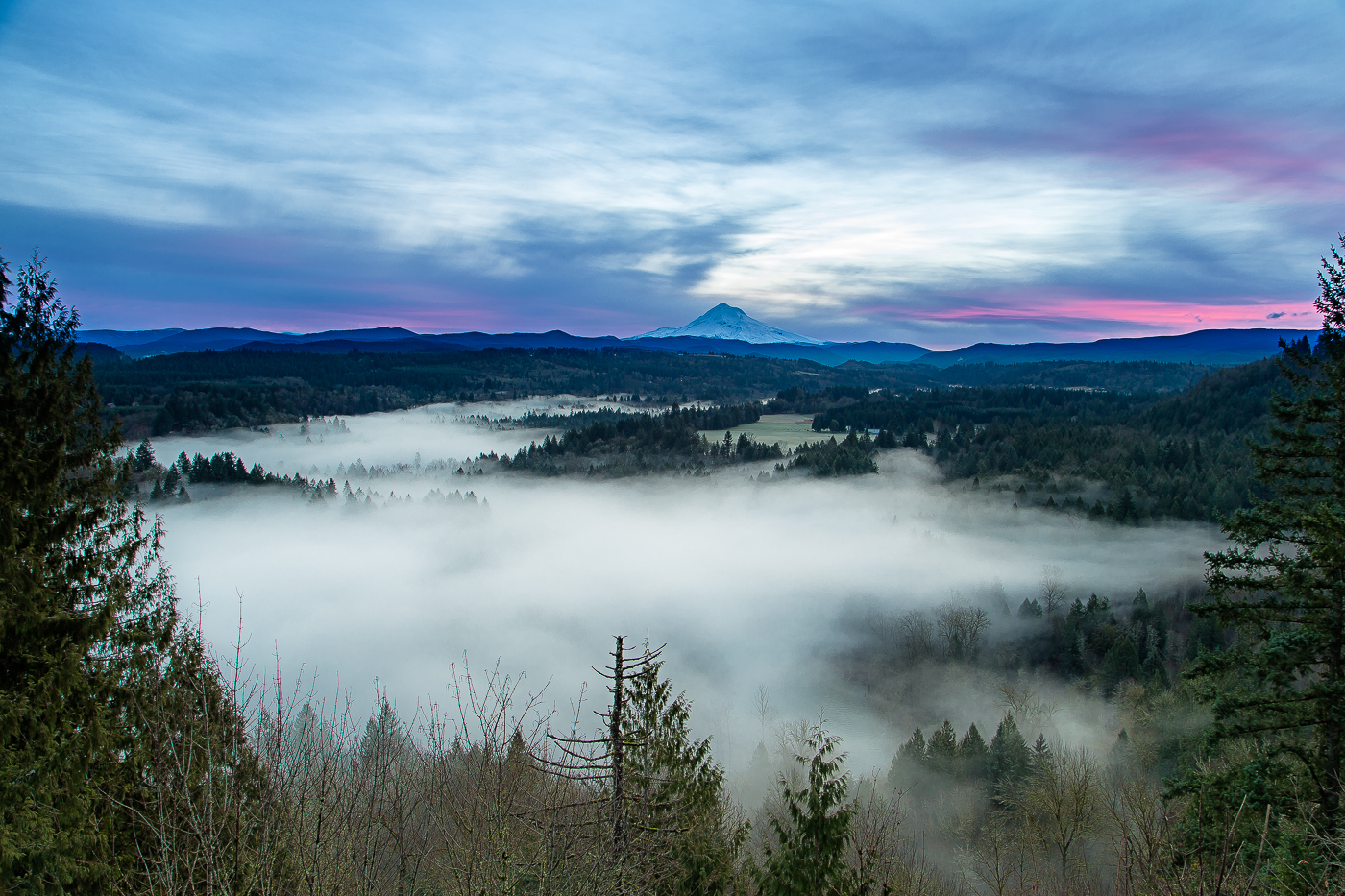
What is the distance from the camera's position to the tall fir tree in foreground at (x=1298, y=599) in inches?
476

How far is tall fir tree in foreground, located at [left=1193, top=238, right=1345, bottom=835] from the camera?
39.6 feet

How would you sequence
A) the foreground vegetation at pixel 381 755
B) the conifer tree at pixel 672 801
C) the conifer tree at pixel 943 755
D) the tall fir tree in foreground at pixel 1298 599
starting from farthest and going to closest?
the conifer tree at pixel 943 755 → the conifer tree at pixel 672 801 → the tall fir tree in foreground at pixel 1298 599 → the foreground vegetation at pixel 381 755

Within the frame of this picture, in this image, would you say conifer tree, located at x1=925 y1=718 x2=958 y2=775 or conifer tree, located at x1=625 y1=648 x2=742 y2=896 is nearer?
conifer tree, located at x1=625 y1=648 x2=742 y2=896

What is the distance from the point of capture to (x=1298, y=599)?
12945 millimetres

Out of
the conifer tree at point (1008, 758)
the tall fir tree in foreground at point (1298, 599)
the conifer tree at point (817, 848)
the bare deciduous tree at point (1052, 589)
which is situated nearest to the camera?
the tall fir tree in foreground at point (1298, 599)

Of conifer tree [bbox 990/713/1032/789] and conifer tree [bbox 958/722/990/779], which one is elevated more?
conifer tree [bbox 990/713/1032/789]

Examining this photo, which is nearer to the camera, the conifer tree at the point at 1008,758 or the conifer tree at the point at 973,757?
the conifer tree at the point at 1008,758

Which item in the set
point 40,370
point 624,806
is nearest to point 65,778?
point 40,370

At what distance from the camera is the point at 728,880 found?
581 inches

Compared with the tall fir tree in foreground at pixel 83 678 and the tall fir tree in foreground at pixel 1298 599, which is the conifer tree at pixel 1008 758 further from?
the tall fir tree in foreground at pixel 83 678

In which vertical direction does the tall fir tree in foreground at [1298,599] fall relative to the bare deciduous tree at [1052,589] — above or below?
above

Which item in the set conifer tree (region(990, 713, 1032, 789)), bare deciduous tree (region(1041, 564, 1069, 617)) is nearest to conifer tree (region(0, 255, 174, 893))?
conifer tree (region(990, 713, 1032, 789))

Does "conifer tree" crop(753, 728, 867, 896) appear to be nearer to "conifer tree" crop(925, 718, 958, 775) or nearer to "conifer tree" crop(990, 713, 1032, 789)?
"conifer tree" crop(990, 713, 1032, 789)

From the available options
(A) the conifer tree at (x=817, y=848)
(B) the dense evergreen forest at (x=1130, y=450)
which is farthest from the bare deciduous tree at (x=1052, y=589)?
(A) the conifer tree at (x=817, y=848)
